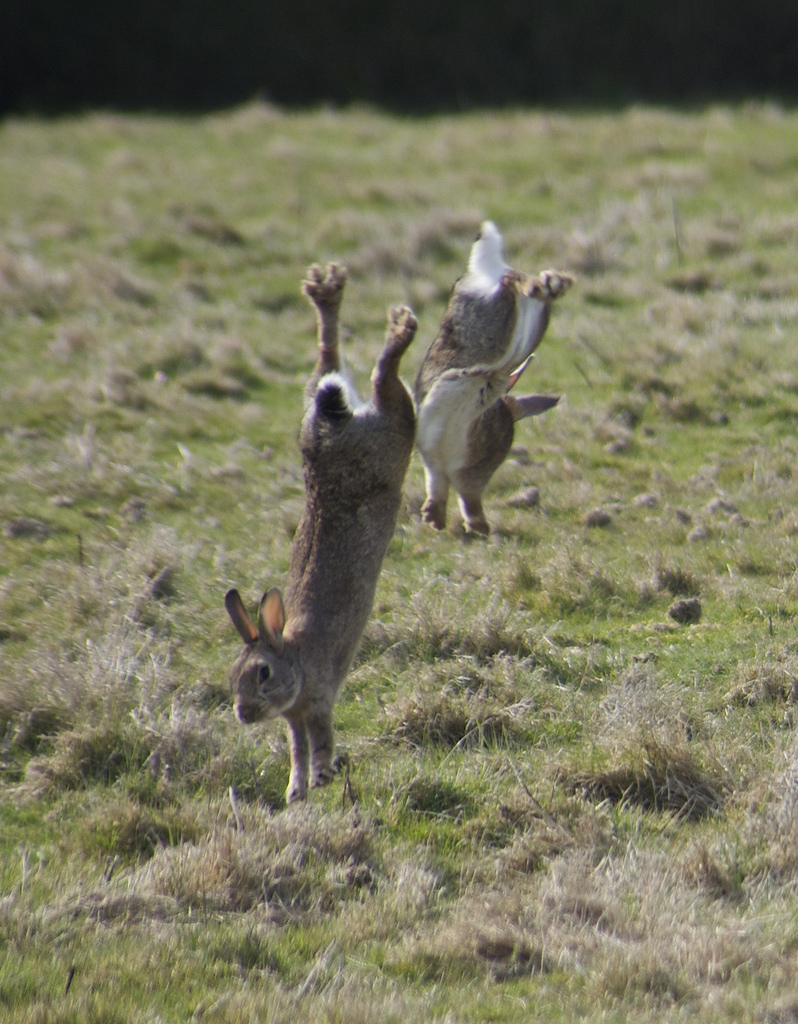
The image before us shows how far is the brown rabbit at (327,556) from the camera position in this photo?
15.9 ft

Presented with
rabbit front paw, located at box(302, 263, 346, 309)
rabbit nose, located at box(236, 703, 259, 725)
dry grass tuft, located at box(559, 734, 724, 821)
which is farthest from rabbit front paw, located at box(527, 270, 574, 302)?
dry grass tuft, located at box(559, 734, 724, 821)

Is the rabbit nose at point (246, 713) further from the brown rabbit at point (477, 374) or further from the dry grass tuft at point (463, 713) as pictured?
the dry grass tuft at point (463, 713)

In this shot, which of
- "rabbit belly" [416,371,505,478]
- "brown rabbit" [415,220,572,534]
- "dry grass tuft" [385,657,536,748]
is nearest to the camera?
"brown rabbit" [415,220,572,534]

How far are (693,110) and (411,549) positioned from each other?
13.4 meters

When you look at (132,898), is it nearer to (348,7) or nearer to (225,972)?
(225,972)

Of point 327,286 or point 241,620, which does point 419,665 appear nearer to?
point 241,620

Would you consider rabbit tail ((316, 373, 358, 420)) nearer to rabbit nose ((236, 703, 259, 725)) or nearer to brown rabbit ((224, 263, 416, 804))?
brown rabbit ((224, 263, 416, 804))

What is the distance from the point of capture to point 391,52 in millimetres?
22922

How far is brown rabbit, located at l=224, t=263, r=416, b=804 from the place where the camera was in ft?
15.9

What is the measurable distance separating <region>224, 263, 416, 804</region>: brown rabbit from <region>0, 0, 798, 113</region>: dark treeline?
16651 millimetres

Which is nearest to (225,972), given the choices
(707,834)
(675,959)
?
(675,959)

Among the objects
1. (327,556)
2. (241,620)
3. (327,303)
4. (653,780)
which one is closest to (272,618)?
(241,620)

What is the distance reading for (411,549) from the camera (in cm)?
728

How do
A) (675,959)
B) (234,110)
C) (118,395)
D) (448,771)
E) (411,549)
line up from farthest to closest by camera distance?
(234,110), (118,395), (411,549), (448,771), (675,959)
